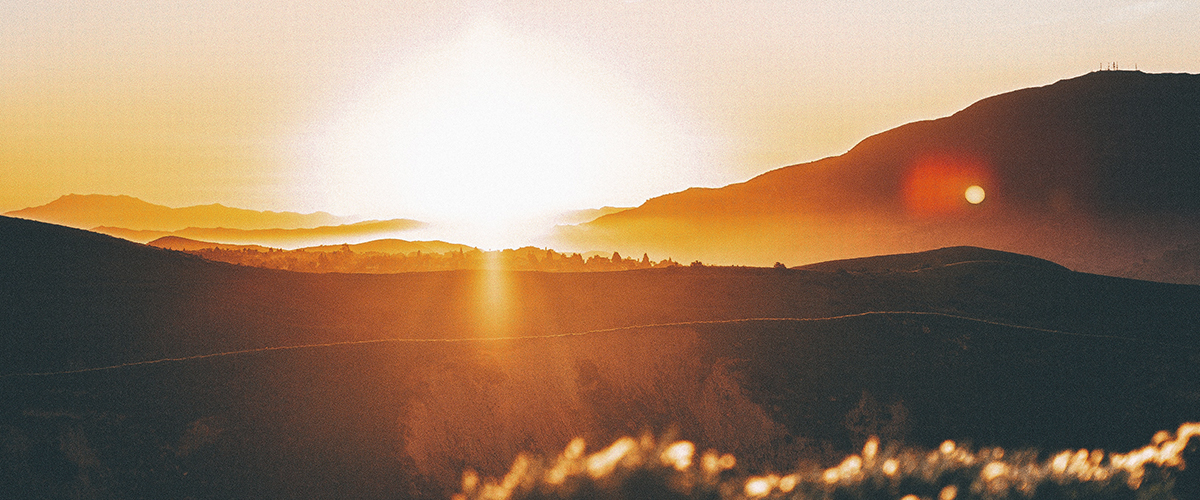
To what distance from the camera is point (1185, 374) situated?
21469 millimetres

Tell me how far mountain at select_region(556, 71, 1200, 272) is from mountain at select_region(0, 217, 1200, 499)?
8317 cm

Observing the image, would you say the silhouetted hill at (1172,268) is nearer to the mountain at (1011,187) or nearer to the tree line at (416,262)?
the mountain at (1011,187)

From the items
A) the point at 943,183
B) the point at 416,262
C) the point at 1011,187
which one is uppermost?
the point at 943,183

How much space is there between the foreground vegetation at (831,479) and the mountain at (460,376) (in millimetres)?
7708

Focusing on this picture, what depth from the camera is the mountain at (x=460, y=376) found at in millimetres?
14992

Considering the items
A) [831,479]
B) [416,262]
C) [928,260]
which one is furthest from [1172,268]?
[831,479]

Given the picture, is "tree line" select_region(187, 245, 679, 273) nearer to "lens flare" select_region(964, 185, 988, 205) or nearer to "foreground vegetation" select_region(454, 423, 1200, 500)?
"foreground vegetation" select_region(454, 423, 1200, 500)

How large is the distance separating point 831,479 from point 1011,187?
425 ft

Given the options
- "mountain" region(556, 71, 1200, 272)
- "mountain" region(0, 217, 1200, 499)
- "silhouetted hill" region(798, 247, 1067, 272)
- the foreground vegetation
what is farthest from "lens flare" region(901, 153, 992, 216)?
the foreground vegetation

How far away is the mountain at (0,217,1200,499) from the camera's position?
14992 millimetres

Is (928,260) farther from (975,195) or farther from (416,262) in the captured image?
(975,195)

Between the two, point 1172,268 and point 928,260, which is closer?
point 928,260

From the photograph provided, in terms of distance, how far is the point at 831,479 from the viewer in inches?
362

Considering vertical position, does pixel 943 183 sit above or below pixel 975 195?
above
